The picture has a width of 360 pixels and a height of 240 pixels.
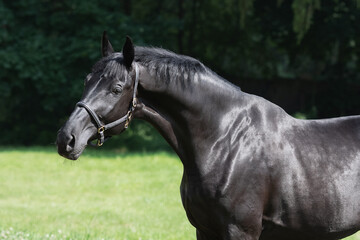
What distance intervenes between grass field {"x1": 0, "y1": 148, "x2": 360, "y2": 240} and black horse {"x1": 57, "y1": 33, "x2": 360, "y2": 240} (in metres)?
2.56

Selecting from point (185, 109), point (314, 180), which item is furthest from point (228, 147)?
point (314, 180)

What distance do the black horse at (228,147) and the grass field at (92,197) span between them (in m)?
2.56

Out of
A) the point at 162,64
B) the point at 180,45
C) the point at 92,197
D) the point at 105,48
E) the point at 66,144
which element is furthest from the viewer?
the point at 180,45

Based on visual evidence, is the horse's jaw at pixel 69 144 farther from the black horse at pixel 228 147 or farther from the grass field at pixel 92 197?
the grass field at pixel 92 197

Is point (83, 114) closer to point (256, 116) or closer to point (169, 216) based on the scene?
point (256, 116)

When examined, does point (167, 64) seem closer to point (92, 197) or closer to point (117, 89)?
point (117, 89)

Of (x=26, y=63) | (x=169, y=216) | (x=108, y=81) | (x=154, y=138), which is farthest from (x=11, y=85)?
(x=108, y=81)

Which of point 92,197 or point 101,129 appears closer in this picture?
point 101,129

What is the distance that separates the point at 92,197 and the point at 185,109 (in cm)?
581

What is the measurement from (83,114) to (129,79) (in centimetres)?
34

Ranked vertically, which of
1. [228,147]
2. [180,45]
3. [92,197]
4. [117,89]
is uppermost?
[117,89]

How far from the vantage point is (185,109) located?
9.72 feet

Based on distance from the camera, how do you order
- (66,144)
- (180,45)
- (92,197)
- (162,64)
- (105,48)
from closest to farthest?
1. (66,144)
2. (162,64)
3. (105,48)
4. (92,197)
5. (180,45)

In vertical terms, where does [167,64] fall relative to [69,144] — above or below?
above
